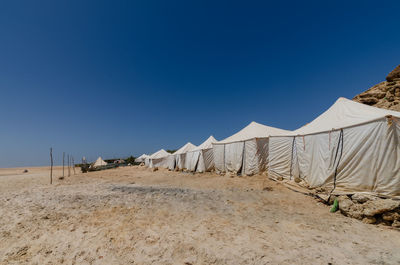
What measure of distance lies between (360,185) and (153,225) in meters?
6.90

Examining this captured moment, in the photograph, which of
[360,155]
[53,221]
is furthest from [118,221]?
[360,155]

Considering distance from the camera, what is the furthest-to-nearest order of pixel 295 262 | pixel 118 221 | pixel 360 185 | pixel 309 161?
pixel 309 161, pixel 360 185, pixel 118 221, pixel 295 262

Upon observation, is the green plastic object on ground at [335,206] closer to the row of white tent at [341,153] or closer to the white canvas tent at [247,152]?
the row of white tent at [341,153]

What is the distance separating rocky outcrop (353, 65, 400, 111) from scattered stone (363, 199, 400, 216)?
14506 mm

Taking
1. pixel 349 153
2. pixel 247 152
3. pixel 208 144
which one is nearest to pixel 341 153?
pixel 349 153

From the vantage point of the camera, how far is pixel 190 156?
21.1 m

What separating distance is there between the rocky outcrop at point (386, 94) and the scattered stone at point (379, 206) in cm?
1451

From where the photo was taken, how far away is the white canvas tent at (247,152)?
12435mm

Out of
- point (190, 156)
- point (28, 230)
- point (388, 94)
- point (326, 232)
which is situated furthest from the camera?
point (190, 156)

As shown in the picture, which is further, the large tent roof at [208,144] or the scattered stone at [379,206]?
the large tent roof at [208,144]

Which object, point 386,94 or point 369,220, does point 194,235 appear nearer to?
point 369,220

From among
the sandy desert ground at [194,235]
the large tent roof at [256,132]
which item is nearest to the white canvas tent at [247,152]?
the large tent roof at [256,132]

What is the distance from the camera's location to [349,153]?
586cm

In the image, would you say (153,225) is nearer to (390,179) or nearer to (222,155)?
(390,179)
